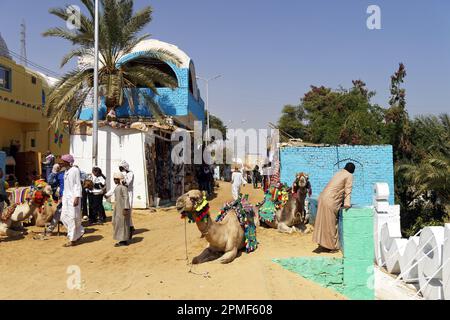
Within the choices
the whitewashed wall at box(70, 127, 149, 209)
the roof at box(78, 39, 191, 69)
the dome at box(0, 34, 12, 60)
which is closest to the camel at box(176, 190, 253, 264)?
the whitewashed wall at box(70, 127, 149, 209)

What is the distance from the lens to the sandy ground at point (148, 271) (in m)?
5.54

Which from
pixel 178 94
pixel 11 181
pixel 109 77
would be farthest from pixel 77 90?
pixel 11 181

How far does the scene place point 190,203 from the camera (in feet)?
22.1

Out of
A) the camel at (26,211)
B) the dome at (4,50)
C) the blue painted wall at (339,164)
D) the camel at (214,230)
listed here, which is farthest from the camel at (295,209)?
the dome at (4,50)

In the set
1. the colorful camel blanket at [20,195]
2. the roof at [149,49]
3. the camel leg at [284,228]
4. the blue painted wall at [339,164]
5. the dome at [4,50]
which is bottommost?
the camel leg at [284,228]

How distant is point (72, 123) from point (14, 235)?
6132 millimetres

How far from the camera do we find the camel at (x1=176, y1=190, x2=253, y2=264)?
6.76m

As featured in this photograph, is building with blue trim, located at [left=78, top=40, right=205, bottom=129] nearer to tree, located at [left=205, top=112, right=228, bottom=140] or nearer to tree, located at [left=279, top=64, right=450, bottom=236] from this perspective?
tree, located at [left=279, top=64, right=450, bottom=236]

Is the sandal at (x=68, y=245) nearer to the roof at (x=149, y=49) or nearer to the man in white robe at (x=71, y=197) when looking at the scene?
the man in white robe at (x=71, y=197)

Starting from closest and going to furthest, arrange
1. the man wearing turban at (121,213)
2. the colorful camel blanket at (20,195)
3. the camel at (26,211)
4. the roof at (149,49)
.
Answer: the man wearing turban at (121,213)
the camel at (26,211)
the colorful camel blanket at (20,195)
the roof at (149,49)

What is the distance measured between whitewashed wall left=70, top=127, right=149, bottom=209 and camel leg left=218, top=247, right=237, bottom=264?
26.2 ft

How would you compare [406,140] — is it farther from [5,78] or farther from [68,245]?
[5,78]

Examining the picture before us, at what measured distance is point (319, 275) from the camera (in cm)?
623

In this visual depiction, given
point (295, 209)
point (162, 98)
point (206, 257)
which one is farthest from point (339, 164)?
point (206, 257)
